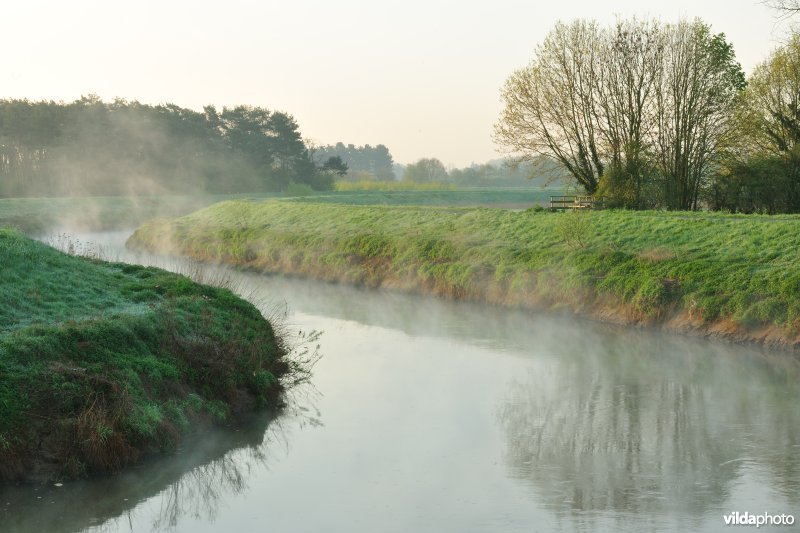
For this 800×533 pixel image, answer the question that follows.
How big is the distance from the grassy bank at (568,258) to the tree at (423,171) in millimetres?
79257

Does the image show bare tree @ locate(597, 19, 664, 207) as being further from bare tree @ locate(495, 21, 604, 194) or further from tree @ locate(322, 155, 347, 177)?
tree @ locate(322, 155, 347, 177)

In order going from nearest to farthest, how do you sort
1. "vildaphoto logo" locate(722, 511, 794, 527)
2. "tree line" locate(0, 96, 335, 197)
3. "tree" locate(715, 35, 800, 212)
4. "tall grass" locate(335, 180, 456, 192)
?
1. "vildaphoto logo" locate(722, 511, 794, 527)
2. "tree" locate(715, 35, 800, 212)
3. "tree line" locate(0, 96, 335, 197)
4. "tall grass" locate(335, 180, 456, 192)

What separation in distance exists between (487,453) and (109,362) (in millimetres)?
6098

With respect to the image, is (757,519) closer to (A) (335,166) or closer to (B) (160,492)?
(B) (160,492)

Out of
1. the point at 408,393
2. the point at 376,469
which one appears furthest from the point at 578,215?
the point at 376,469

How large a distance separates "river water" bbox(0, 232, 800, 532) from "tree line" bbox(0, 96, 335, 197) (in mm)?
66138

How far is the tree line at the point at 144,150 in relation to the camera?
82.4 metres

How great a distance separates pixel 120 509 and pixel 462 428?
20.2 ft

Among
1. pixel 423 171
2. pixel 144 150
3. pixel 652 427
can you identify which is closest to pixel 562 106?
pixel 652 427

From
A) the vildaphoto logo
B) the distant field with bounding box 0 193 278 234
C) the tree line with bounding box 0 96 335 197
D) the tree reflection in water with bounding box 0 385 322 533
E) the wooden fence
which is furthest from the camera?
the tree line with bounding box 0 96 335 197

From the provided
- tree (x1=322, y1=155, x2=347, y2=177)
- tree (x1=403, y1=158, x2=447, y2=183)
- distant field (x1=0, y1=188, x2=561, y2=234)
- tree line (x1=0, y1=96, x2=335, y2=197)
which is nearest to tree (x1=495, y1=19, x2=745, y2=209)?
distant field (x1=0, y1=188, x2=561, y2=234)

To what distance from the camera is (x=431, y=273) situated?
35.2 m

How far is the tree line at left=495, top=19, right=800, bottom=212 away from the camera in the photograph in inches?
1719

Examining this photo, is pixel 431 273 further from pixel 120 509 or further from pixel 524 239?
pixel 120 509
